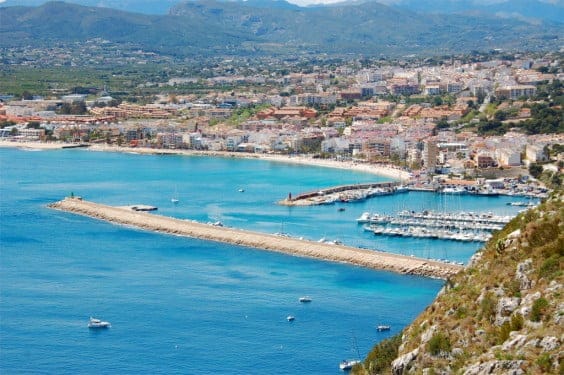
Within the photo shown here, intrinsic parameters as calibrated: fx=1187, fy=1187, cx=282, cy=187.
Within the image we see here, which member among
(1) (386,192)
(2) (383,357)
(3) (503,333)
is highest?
(3) (503,333)

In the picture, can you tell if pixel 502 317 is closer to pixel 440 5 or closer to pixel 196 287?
pixel 196 287

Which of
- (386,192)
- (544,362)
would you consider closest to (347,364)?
(544,362)

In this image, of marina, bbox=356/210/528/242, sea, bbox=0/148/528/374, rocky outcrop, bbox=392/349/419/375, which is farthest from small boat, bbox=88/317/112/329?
marina, bbox=356/210/528/242

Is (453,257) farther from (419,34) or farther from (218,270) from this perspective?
(419,34)

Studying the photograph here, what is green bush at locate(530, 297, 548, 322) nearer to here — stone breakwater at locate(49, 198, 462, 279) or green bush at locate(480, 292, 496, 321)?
green bush at locate(480, 292, 496, 321)

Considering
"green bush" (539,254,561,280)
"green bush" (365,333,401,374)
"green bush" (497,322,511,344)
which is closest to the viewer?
"green bush" (497,322,511,344)

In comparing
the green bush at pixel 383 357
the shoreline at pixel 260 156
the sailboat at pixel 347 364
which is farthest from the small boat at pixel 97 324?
the shoreline at pixel 260 156

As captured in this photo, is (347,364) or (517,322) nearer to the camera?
(517,322)

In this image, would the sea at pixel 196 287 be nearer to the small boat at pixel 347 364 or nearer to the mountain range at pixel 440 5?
the small boat at pixel 347 364
